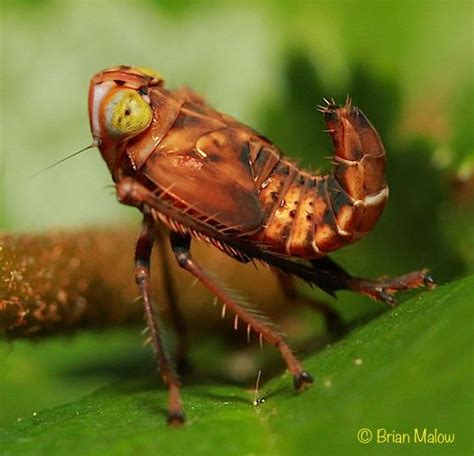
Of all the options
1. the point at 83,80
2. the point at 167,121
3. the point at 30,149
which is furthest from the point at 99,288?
the point at 83,80

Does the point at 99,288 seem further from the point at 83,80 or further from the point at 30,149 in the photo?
the point at 83,80

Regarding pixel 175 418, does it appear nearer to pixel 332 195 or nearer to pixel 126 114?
pixel 332 195

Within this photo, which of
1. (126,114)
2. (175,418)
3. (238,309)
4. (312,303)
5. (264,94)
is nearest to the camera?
(175,418)

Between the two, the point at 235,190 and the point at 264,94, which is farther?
the point at 264,94

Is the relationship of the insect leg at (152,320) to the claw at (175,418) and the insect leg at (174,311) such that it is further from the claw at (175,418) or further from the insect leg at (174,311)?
the insect leg at (174,311)

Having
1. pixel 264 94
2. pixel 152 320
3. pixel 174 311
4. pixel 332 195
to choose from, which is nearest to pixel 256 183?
pixel 332 195

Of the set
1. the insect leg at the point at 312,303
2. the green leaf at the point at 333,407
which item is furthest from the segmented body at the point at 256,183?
the green leaf at the point at 333,407

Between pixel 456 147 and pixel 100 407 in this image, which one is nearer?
pixel 100 407
